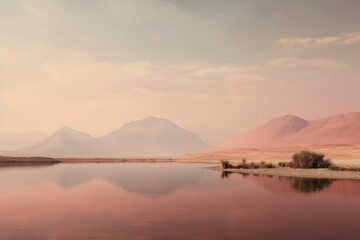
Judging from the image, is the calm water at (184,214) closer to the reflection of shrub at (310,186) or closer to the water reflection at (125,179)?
the reflection of shrub at (310,186)

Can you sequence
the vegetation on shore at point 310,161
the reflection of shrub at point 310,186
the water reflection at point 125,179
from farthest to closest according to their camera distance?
the vegetation on shore at point 310,161
the water reflection at point 125,179
the reflection of shrub at point 310,186

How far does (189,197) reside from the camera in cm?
3403

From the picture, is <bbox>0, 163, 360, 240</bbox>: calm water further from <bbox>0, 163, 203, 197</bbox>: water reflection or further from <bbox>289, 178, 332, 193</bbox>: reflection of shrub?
<bbox>0, 163, 203, 197</bbox>: water reflection

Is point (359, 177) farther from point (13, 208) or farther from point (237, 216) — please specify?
point (13, 208)

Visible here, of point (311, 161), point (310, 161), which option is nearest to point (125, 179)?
point (310, 161)

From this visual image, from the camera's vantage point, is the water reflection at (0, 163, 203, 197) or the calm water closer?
the calm water

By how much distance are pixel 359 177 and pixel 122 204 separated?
34.2 m

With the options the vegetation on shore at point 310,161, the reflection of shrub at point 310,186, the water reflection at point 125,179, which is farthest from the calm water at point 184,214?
the vegetation on shore at point 310,161

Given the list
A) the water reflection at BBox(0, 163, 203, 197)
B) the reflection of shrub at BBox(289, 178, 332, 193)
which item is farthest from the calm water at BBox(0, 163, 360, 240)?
the water reflection at BBox(0, 163, 203, 197)

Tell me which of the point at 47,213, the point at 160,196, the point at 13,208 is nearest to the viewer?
the point at 47,213

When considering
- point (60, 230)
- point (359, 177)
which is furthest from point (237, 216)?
point (359, 177)

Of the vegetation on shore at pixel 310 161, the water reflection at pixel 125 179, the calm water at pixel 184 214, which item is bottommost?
the calm water at pixel 184 214

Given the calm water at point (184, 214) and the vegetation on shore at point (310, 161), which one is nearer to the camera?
the calm water at point (184, 214)

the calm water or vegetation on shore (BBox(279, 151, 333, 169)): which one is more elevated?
vegetation on shore (BBox(279, 151, 333, 169))
